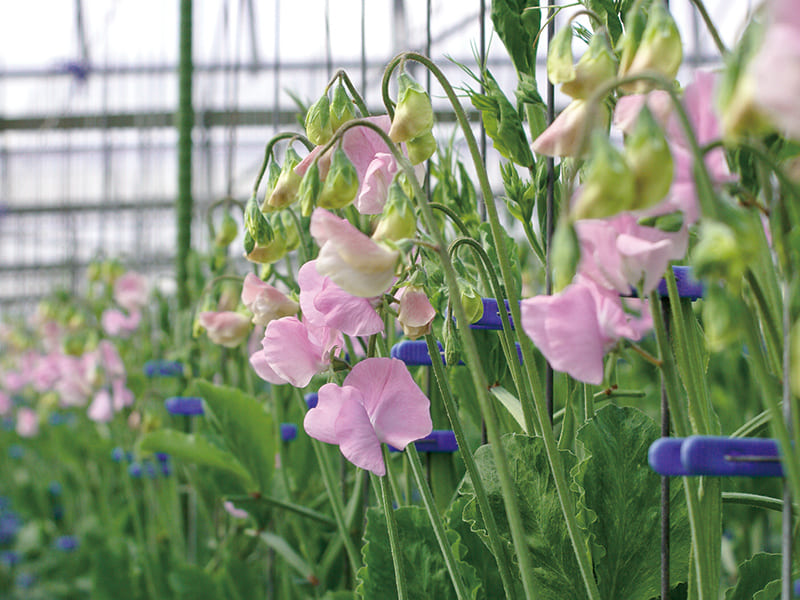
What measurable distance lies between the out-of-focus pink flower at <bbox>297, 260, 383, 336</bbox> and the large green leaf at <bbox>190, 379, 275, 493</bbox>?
14.4 inches

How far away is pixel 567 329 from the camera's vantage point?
0.25 meters

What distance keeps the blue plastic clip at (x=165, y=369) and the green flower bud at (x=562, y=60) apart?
0.85 metres

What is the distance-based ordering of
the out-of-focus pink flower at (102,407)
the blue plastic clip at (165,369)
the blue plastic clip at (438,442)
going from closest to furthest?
the blue plastic clip at (438,442), the blue plastic clip at (165,369), the out-of-focus pink flower at (102,407)

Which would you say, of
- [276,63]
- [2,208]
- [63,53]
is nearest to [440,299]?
[276,63]

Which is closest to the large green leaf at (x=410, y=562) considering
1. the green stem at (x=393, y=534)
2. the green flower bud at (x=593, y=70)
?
the green stem at (x=393, y=534)

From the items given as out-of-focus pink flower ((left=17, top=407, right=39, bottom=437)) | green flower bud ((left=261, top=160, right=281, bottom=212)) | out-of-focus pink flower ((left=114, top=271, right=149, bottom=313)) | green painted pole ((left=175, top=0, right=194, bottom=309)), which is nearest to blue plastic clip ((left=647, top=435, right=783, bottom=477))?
green flower bud ((left=261, top=160, right=281, bottom=212))

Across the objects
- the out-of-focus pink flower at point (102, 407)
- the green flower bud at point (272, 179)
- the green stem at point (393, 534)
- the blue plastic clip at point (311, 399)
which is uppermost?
the green flower bud at point (272, 179)

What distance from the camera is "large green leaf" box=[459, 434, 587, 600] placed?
0.36m

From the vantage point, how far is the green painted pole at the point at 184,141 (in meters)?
1.27

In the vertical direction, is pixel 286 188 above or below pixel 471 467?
above

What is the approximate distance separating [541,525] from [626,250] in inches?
6.9

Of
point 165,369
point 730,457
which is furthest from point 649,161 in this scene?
point 165,369

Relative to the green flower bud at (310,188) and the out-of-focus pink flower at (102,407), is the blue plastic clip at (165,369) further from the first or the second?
the green flower bud at (310,188)

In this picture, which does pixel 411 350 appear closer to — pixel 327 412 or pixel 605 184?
pixel 327 412
